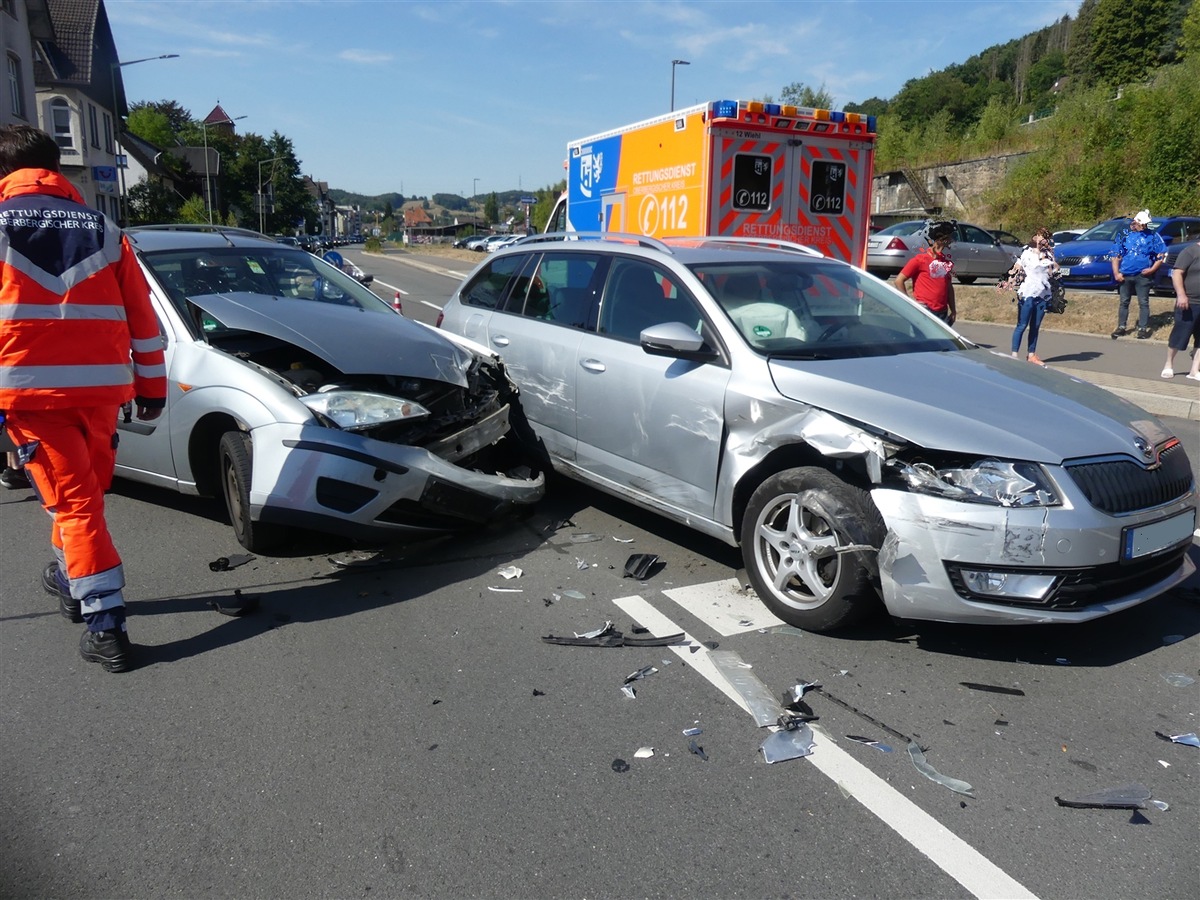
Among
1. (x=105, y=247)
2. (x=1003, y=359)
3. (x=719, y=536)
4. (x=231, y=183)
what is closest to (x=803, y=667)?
(x=719, y=536)

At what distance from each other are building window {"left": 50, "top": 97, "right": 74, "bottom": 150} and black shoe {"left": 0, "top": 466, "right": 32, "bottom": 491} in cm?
4048

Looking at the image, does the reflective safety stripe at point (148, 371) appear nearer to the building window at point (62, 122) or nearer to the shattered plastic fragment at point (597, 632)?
the shattered plastic fragment at point (597, 632)

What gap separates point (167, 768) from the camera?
3.05m

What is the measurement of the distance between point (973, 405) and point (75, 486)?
3685mm

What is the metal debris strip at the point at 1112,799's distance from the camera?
9.52 feet

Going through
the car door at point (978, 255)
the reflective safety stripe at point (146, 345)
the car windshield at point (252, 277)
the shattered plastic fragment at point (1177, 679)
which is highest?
the car door at point (978, 255)

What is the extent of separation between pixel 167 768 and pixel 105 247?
2.04 meters

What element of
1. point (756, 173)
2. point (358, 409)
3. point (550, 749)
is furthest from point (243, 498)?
point (756, 173)

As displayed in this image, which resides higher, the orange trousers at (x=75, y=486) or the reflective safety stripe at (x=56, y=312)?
the reflective safety stripe at (x=56, y=312)

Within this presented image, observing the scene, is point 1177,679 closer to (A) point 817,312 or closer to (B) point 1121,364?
(A) point 817,312

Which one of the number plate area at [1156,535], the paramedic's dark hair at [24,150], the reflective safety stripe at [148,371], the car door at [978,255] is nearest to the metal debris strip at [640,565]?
the number plate area at [1156,535]

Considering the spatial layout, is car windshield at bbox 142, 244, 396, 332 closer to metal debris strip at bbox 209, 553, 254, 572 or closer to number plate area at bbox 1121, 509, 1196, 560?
metal debris strip at bbox 209, 553, 254, 572

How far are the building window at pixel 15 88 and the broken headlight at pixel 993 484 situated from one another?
35.6 meters

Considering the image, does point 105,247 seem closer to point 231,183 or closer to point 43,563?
point 43,563
